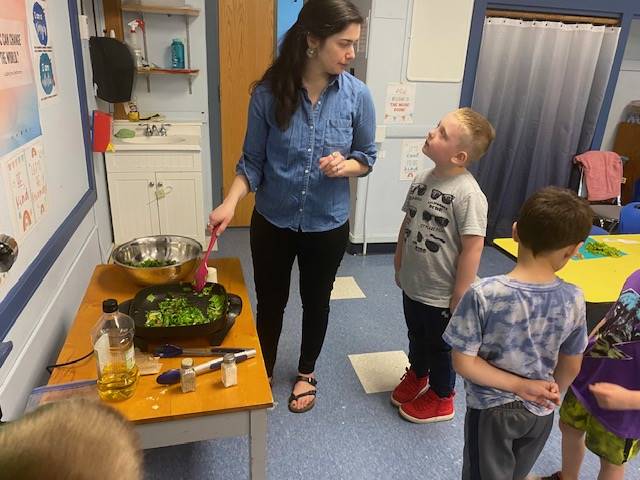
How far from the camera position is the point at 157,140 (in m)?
3.21

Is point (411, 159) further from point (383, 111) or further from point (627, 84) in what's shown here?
point (627, 84)

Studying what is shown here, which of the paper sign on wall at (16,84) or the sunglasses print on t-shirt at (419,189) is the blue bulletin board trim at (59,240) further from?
the sunglasses print on t-shirt at (419,189)

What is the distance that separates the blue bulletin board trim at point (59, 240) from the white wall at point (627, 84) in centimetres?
423

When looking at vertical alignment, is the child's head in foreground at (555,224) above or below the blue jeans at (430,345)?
above

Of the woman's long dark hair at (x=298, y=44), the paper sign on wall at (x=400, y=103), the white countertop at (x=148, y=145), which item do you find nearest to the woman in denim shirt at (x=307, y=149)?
the woman's long dark hair at (x=298, y=44)

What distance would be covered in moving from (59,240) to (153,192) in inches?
55.8

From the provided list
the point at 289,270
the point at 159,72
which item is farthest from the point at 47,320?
the point at 159,72

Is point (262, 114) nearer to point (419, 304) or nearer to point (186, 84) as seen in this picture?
point (419, 304)

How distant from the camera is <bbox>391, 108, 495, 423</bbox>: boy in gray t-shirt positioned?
5.00 ft

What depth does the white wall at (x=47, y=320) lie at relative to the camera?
122 centimetres

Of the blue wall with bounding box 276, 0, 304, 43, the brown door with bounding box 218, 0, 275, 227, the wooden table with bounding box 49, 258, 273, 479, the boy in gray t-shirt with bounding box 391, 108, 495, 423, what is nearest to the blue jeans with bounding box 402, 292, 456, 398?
the boy in gray t-shirt with bounding box 391, 108, 495, 423

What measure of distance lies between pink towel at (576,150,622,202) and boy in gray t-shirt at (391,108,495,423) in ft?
8.32

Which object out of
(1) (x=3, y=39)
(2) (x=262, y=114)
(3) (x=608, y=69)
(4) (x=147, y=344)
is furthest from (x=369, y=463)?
(3) (x=608, y=69)

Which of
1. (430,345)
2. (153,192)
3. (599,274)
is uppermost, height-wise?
(599,274)
